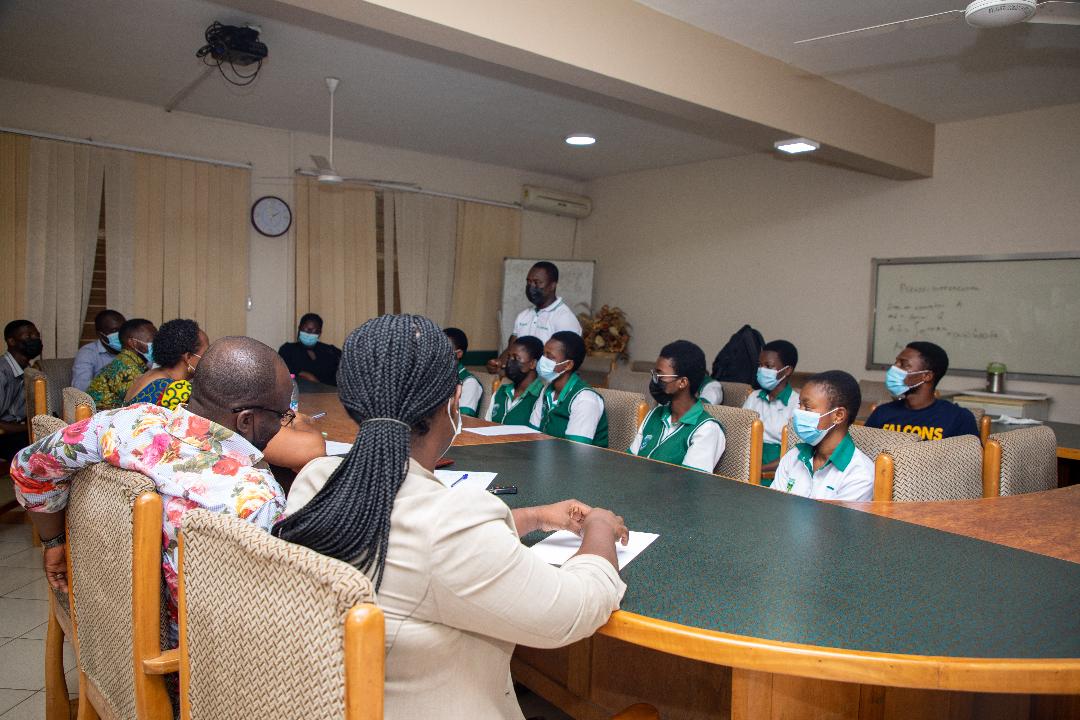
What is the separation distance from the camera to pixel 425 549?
35.6 inches

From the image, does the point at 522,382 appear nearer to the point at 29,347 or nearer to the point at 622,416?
the point at 622,416

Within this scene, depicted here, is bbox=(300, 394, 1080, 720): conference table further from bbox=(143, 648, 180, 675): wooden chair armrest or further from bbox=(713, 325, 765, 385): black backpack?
bbox=(713, 325, 765, 385): black backpack

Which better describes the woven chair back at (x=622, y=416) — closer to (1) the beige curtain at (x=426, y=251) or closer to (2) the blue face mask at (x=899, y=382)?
(2) the blue face mask at (x=899, y=382)

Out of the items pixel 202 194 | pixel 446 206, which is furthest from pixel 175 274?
pixel 446 206

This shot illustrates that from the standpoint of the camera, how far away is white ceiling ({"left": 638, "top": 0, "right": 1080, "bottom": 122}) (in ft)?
11.6

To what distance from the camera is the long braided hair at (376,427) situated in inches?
36.6

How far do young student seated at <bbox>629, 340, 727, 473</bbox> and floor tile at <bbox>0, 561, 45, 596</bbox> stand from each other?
251 cm

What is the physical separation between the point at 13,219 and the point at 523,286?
391 cm

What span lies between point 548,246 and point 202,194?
3291 mm

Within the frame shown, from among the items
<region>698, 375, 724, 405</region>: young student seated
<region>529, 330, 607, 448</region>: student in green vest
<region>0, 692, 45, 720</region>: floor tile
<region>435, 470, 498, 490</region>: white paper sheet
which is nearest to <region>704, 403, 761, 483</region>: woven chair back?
<region>529, 330, 607, 448</region>: student in green vest

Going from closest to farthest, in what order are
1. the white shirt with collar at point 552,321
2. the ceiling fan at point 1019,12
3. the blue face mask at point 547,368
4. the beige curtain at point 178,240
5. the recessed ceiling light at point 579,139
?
the ceiling fan at point 1019,12 → the blue face mask at point 547,368 → the white shirt with collar at point 552,321 → the beige curtain at point 178,240 → the recessed ceiling light at point 579,139

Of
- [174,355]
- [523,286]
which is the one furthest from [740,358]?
[174,355]

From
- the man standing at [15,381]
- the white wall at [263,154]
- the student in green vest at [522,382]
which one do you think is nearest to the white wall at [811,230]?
the white wall at [263,154]

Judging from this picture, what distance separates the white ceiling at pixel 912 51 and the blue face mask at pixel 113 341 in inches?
142
